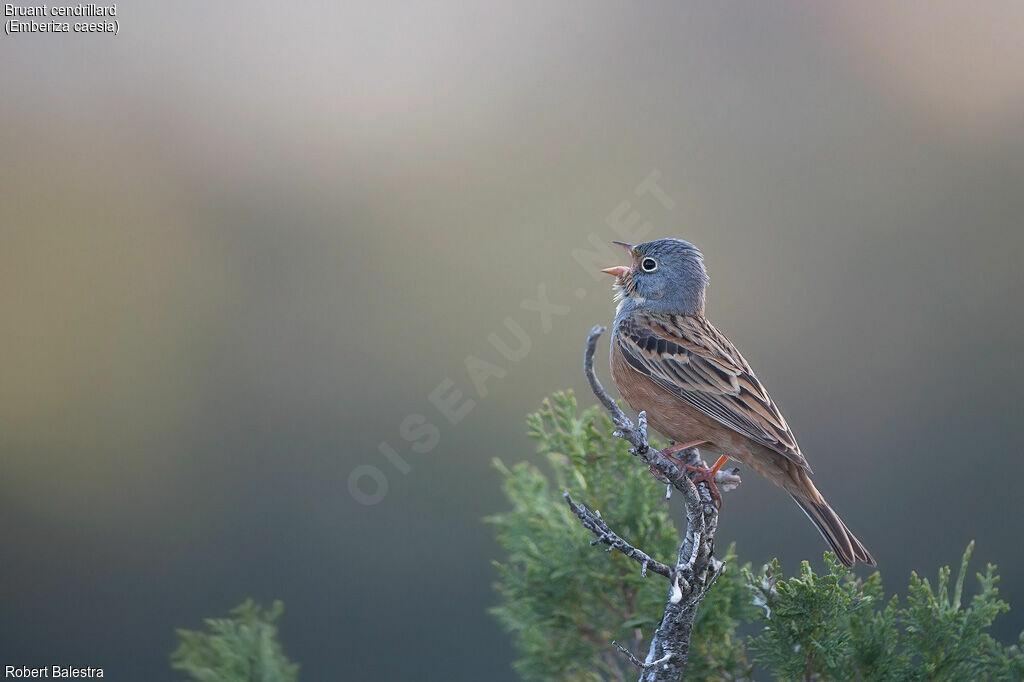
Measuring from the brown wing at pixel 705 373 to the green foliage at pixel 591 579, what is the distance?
74 cm

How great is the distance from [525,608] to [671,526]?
752mm

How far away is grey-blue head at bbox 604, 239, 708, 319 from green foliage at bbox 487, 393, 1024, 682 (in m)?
1.40

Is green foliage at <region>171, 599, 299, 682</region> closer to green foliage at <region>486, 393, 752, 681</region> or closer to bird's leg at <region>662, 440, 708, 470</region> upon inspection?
green foliage at <region>486, 393, 752, 681</region>

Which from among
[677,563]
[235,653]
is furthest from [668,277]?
[235,653]

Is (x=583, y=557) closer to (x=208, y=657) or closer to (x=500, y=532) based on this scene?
(x=500, y=532)

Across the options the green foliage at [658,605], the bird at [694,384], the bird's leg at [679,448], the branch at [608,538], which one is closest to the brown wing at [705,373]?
the bird at [694,384]

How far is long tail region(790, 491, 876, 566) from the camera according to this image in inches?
153

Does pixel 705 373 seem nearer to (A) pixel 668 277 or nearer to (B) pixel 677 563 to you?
(A) pixel 668 277

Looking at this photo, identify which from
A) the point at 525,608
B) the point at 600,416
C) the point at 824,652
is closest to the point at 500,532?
the point at 525,608

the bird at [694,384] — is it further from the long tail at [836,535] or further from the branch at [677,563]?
the branch at [677,563]

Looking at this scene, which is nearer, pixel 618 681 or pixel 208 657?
pixel 208 657

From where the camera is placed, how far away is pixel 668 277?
5.30m

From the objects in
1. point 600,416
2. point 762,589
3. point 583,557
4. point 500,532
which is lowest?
point 762,589

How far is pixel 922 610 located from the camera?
10.6 feet
